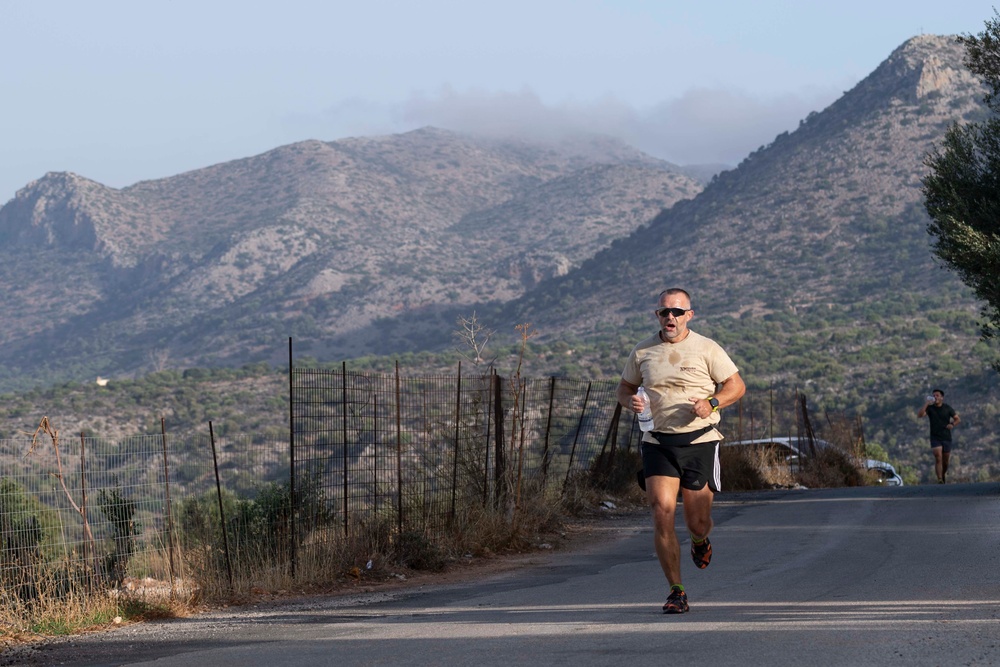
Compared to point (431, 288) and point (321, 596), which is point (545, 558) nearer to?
point (321, 596)

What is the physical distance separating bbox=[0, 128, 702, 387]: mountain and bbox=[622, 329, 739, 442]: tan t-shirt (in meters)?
101

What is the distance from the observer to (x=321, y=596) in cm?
1215

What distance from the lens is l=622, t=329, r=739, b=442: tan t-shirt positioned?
902 cm

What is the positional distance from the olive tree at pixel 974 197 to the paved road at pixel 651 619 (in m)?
6.08

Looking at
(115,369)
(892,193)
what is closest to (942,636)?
(892,193)

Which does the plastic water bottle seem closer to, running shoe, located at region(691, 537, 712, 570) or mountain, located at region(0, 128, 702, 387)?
running shoe, located at region(691, 537, 712, 570)

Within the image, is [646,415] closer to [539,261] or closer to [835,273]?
[835,273]

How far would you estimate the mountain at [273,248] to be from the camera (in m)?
119

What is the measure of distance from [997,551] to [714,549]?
3191 millimetres

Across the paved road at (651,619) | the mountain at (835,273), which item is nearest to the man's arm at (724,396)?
the paved road at (651,619)

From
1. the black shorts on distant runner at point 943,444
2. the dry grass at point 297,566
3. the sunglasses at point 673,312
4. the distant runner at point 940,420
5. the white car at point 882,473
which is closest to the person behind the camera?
the sunglasses at point 673,312

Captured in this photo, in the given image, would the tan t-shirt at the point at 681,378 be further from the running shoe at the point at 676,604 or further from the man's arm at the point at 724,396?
the running shoe at the point at 676,604

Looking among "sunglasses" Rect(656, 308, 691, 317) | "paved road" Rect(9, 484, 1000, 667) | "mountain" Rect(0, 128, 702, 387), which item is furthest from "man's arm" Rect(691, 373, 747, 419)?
"mountain" Rect(0, 128, 702, 387)

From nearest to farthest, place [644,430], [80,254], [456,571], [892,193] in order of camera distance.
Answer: [644,430] < [456,571] < [892,193] < [80,254]
